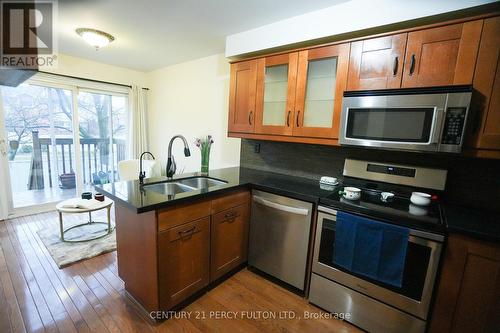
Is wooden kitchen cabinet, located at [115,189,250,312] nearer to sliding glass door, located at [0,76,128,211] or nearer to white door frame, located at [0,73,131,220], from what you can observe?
white door frame, located at [0,73,131,220]

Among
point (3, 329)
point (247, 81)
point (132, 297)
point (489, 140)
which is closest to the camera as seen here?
point (489, 140)

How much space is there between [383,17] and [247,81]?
4.09 feet

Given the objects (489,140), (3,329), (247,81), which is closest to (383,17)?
(489,140)

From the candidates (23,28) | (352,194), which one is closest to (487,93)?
(352,194)

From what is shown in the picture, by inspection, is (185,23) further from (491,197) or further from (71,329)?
(491,197)

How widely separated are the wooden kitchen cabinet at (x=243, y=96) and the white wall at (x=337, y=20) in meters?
0.18

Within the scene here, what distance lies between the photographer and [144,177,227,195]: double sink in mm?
1996

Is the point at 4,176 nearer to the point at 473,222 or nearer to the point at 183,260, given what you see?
the point at 183,260

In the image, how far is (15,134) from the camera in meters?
3.23

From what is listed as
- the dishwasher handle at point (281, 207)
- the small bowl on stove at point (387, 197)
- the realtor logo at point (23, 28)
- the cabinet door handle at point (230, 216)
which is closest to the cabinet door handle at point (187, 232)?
the cabinet door handle at point (230, 216)

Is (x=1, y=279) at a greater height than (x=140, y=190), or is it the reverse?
(x=140, y=190)

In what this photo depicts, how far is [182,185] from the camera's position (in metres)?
2.16

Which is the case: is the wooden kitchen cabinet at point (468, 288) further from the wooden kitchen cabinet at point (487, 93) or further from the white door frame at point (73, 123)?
the white door frame at point (73, 123)

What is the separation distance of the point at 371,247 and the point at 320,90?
1.33 metres
